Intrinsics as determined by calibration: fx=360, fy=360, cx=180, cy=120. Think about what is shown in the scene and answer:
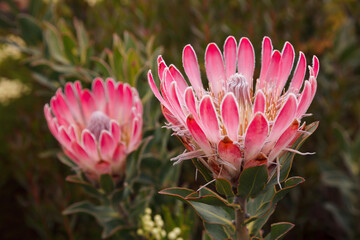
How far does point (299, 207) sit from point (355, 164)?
1.95ft

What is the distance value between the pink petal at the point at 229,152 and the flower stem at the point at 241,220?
11 centimetres

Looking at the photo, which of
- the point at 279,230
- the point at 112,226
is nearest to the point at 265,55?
the point at 279,230

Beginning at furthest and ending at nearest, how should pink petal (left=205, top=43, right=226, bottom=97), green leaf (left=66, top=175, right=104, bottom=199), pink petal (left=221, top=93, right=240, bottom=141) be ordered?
1. green leaf (left=66, top=175, right=104, bottom=199)
2. pink petal (left=205, top=43, right=226, bottom=97)
3. pink petal (left=221, top=93, right=240, bottom=141)

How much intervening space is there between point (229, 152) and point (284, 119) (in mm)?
122

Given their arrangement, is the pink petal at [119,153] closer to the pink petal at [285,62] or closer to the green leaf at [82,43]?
the pink petal at [285,62]

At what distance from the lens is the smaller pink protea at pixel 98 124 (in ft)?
3.41

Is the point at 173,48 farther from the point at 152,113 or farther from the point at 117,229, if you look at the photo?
the point at 117,229

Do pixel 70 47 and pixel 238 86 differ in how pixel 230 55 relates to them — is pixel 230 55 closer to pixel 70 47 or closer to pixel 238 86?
pixel 238 86

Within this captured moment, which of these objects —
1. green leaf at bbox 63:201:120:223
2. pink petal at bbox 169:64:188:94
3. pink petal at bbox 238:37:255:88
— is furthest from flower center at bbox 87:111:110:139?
pink petal at bbox 238:37:255:88

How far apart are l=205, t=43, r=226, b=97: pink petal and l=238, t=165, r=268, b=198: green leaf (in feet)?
0.87

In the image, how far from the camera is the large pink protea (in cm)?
67

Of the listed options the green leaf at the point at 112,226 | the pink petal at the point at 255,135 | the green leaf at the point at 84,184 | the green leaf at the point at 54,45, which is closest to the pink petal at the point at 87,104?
the green leaf at the point at 84,184

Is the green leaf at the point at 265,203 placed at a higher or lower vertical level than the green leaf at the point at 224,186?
lower

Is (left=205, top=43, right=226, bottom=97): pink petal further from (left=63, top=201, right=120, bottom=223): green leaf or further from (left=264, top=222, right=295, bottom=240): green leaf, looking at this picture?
(left=63, top=201, right=120, bottom=223): green leaf
